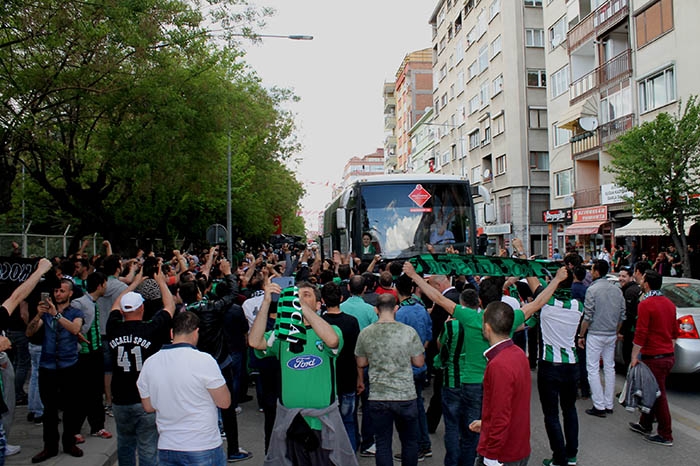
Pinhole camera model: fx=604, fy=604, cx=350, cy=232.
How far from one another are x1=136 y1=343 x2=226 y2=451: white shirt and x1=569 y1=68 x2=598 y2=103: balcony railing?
30.5m

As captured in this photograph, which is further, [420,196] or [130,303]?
[420,196]

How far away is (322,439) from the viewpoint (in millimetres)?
4504

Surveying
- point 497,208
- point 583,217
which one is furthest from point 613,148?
point 497,208

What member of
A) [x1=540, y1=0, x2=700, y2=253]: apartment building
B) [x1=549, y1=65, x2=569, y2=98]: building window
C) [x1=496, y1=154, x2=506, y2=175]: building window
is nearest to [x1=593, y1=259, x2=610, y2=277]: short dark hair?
Result: [x1=540, y1=0, x2=700, y2=253]: apartment building

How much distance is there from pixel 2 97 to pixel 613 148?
1720cm

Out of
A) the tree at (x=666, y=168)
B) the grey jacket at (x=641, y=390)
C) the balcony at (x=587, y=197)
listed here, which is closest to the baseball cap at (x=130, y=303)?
the grey jacket at (x=641, y=390)

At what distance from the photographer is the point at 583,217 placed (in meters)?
32.4

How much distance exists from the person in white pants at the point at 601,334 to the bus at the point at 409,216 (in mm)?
5399

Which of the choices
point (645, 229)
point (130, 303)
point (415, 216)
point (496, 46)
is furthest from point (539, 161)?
point (130, 303)

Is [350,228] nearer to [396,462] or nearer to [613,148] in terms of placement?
[396,462]

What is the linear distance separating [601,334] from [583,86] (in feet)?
89.4

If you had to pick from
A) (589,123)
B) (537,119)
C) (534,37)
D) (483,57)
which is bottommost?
(589,123)

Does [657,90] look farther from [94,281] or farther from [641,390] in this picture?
[94,281]

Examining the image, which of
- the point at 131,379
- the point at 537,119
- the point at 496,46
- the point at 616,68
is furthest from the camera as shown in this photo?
the point at 496,46
